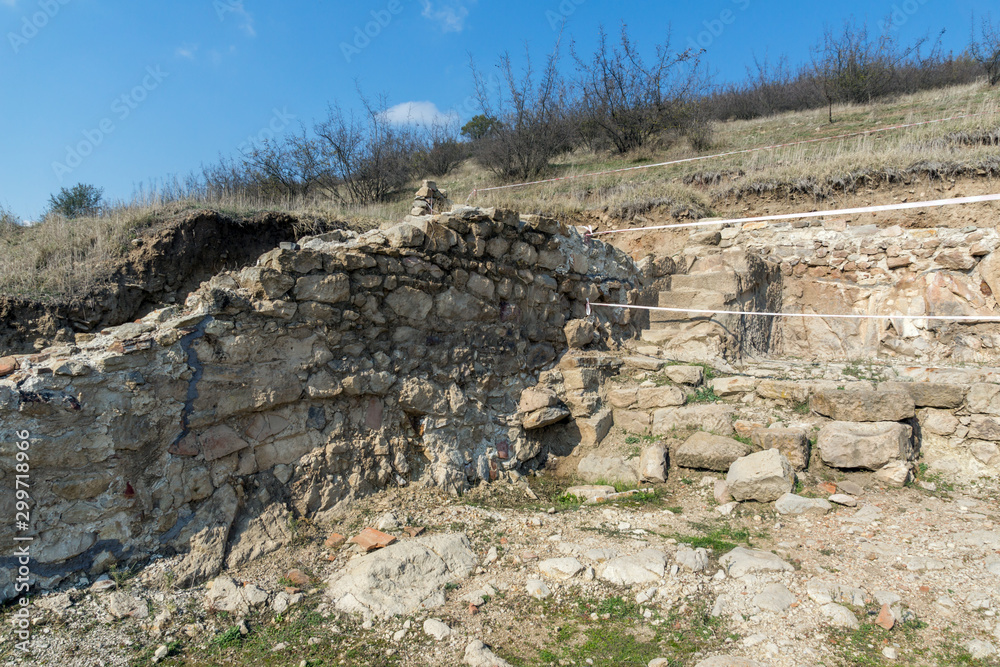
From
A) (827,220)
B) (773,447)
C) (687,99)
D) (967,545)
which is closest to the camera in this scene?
(967,545)

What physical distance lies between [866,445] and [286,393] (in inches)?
150

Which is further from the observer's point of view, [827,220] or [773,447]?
[827,220]

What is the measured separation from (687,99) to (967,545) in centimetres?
1414

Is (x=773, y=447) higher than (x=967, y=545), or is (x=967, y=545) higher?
(x=773, y=447)

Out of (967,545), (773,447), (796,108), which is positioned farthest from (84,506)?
(796,108)

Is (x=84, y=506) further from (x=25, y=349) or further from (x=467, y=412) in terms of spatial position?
(x=25, y=349)

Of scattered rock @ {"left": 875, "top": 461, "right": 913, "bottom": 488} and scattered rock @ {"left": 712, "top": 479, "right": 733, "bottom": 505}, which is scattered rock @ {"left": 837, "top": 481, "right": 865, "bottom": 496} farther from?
scattered rock @ {"left": 712, "top": 479, "right": 733, "bottom": 505}

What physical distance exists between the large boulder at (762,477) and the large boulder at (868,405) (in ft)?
2.02

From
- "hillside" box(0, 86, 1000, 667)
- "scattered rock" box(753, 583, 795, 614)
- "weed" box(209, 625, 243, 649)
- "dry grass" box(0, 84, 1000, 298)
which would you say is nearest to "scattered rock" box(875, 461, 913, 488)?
"hillside" box(0, 86, 1000, 667)

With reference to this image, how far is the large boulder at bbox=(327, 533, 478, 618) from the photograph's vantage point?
107 inches

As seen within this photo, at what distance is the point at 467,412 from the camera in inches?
165

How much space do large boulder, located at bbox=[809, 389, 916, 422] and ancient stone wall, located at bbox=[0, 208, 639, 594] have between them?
213cm

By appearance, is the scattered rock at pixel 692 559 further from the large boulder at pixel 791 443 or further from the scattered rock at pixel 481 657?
the large boulder at pixel 791 443

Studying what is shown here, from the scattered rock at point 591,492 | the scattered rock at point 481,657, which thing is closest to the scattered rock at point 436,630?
the scattered rock at point 481,657
